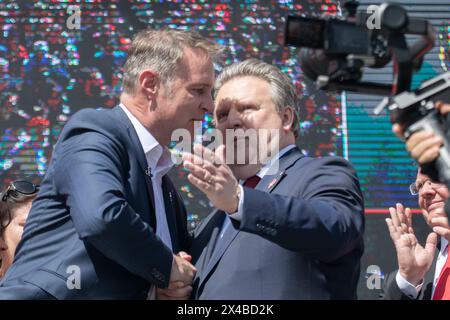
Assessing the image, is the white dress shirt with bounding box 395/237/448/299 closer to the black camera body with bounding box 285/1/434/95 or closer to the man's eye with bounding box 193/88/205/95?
the man's eye with bounding box 193/88/205/95

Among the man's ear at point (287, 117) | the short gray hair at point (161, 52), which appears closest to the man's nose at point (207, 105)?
the short gray hair at point (161, 52)

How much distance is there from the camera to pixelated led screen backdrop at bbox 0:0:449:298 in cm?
495

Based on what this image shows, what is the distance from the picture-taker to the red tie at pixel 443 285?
3.34 meters

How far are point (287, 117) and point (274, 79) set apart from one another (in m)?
0.16

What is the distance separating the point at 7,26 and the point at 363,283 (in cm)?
276

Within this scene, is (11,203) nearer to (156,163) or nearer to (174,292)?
(156,163)

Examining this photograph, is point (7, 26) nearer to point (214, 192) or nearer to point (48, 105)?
point (48, 105)

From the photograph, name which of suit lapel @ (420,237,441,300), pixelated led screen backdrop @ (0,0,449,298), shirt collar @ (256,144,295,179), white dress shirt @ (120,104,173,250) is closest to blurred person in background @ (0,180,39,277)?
pixelated led screen backdrop @ (0,0,449,298)

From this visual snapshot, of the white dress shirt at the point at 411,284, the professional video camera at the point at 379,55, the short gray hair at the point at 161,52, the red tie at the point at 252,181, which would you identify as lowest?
the white dress shirt at the point at 411,284

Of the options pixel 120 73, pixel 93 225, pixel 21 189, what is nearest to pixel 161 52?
pixel 93 225

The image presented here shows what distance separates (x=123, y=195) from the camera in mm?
2617

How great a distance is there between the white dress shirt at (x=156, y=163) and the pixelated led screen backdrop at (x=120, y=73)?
73.1 inches

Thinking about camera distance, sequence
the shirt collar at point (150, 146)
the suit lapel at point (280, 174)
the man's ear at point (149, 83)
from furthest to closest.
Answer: the man's ear at point (149, 83)
the shirt collar at point (150, 146)
the suit lapel at point (280, 174)

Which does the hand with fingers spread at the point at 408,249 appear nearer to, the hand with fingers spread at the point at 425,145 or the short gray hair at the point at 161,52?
the short gray hair at the point at 161,52
